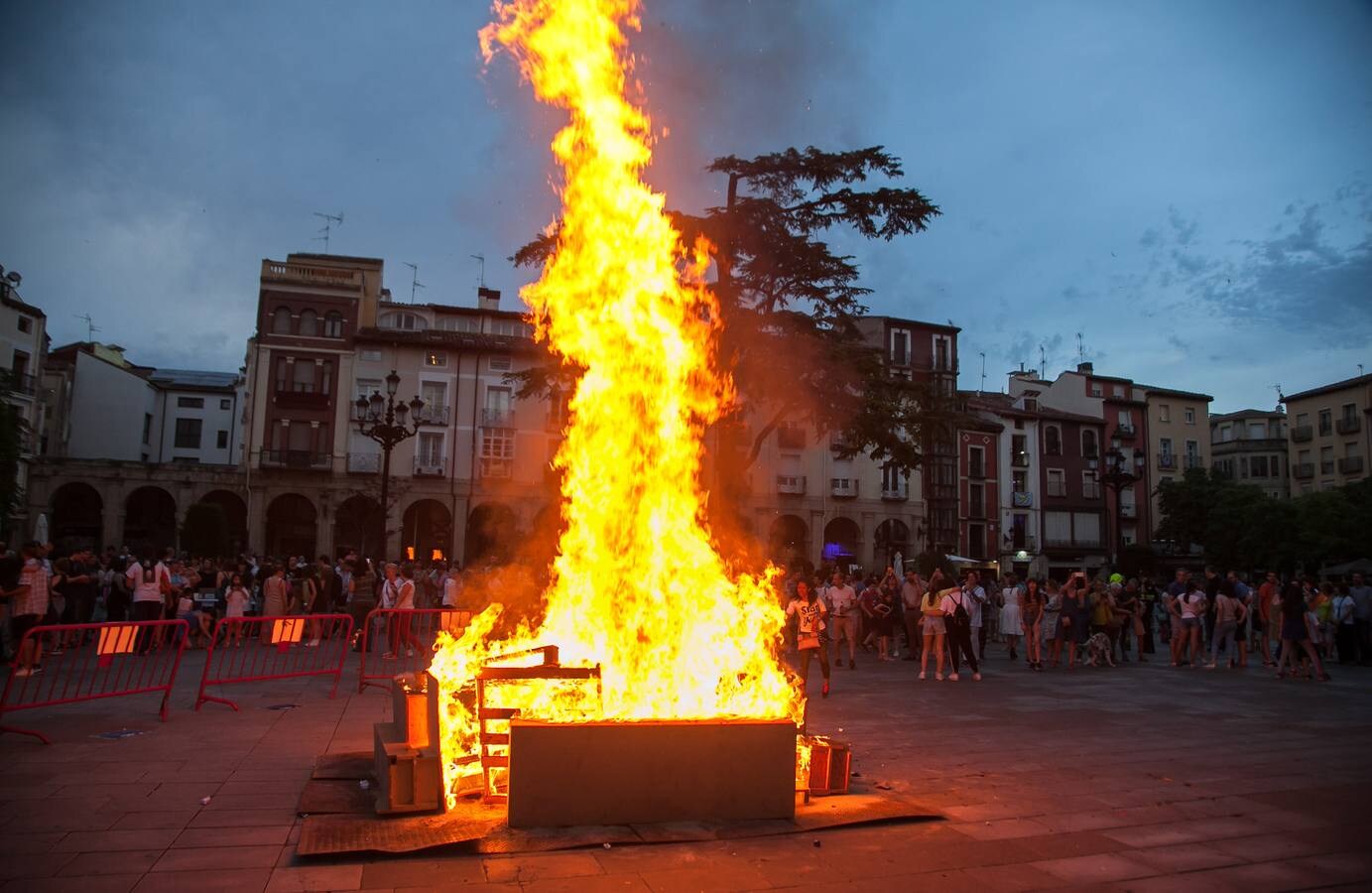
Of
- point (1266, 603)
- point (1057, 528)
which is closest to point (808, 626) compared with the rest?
point (1266, 603)

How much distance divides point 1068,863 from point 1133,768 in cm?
300

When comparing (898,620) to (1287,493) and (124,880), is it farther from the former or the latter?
(1287,493)

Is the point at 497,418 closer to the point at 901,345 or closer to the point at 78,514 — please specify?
the point at 78,514

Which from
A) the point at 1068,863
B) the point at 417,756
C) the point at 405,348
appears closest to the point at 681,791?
the point at 417,756

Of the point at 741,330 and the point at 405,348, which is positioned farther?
the point at 405,348

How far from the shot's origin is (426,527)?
43500 mm

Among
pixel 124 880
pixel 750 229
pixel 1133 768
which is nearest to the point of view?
pixel 124 880

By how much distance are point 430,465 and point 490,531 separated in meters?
4.41

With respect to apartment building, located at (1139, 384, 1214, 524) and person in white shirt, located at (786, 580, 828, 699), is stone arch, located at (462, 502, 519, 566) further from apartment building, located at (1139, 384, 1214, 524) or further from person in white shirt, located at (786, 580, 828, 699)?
apartment building, located at (1139, 384, 1214, 524)

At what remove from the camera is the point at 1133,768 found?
7.50 m

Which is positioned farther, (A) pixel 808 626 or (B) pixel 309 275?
(B) pixel 309 275

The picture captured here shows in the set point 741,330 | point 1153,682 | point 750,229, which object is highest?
point 750,229

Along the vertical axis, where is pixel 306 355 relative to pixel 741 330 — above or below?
above

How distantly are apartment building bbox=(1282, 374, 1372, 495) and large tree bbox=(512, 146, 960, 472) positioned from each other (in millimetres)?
52256
